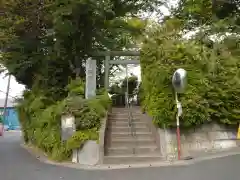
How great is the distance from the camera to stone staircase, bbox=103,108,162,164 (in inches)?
417

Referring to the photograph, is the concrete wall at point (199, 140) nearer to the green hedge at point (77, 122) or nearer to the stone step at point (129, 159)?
the stone step at point (129, 159)

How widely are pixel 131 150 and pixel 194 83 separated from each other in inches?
116

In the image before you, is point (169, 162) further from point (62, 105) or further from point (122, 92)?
point (122, 92)

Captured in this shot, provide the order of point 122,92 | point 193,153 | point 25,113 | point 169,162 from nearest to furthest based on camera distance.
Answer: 1. point 169,162
2. point 193,153
3. point 25,113
4. point 122,92

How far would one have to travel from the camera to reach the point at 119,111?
1451cm

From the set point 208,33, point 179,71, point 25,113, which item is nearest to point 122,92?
point 25,113

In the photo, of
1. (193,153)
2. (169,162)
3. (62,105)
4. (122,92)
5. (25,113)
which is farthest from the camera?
(122,92)

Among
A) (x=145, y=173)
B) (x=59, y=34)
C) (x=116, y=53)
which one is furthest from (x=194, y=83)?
(x=116, y=53)

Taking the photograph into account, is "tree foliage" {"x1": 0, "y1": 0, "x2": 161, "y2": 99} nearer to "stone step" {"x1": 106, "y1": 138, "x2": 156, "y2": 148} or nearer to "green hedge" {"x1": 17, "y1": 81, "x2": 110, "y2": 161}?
"green hedge" {"x1": 17, "y1": 81, "x2": 110, "y2": 161}

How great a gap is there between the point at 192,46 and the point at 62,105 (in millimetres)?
4815

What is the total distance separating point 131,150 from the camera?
11086 mm

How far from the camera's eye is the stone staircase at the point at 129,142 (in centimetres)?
1059

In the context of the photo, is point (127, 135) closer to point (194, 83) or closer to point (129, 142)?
point (129, 142)

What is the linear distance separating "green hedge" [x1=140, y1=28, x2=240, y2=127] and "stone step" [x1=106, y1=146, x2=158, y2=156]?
83 cm
